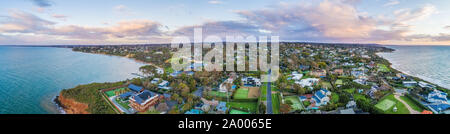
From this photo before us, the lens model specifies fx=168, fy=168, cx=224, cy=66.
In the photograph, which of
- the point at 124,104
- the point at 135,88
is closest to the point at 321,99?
the point at 124,104

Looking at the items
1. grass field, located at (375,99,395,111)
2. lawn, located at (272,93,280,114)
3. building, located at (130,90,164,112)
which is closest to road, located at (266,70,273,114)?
lawn, located at (272,93,280,114)

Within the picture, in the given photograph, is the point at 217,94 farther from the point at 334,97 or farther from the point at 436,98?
the point at 436,98

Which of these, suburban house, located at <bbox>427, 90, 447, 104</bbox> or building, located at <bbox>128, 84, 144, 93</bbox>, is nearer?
suburban house, located at <bbox>427, 90, 447, 104</bbox>

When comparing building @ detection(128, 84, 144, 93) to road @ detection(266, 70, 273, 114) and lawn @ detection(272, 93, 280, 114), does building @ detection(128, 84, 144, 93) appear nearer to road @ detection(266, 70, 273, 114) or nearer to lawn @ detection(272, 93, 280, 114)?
road @ detection(266, 70, 273, 114)

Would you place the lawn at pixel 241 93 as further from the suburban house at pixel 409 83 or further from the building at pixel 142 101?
the suburban house at pixel 409 83
